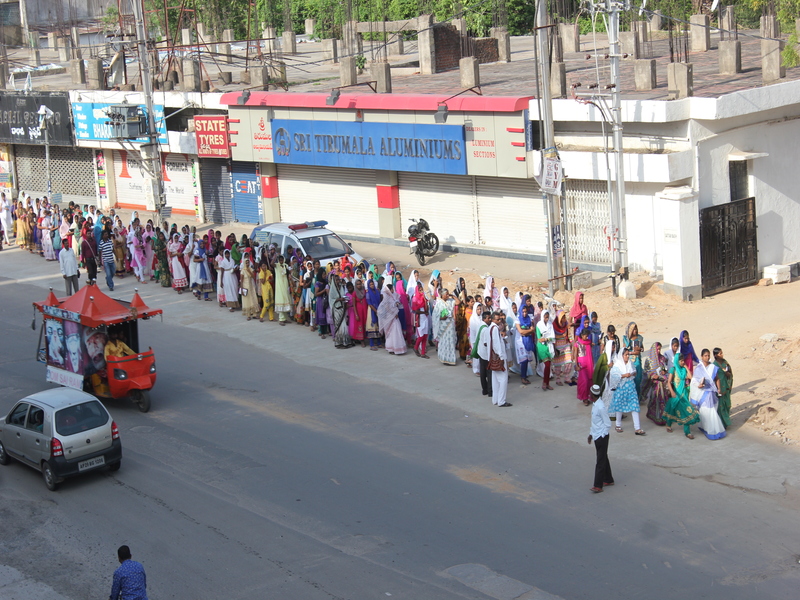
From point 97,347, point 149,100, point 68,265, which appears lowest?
point 97,347

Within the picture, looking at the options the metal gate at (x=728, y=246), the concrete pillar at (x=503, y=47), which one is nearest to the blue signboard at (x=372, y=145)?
the metal gate at (x=728, y=246)

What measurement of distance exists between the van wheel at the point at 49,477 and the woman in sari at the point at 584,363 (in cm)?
745

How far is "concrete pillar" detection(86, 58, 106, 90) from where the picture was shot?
111 ft

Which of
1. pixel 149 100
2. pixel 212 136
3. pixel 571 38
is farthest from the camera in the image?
pixel 571 38

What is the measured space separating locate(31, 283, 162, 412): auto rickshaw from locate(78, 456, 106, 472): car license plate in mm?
2610

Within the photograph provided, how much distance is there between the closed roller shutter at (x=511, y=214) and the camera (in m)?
22.8

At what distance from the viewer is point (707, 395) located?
1241 centimetres

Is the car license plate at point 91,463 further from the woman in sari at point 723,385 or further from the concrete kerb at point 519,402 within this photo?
the woman in sari at point 723,385

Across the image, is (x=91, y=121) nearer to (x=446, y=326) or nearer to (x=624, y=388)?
(x=446, y=326)

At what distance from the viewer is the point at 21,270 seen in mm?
26625

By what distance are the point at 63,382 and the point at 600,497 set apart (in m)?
8.96

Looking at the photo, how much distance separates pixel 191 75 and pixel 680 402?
2247 cm

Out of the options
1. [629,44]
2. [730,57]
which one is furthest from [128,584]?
[629,44]

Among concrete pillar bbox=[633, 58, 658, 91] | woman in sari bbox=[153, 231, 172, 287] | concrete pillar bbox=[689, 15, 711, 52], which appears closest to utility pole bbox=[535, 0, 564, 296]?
concrete pillar bbox=[633, 58, 658, 91]
